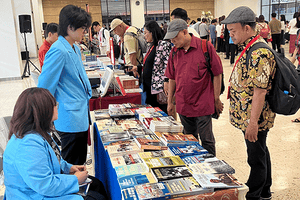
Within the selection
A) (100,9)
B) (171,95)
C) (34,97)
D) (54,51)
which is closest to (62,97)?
(54,51)

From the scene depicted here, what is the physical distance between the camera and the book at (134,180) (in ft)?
4.73

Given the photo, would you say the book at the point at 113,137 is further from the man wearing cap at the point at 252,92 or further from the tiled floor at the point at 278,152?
the tiled floor at the point at 278,152

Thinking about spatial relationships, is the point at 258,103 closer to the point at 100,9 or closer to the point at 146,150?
the point at 146,150

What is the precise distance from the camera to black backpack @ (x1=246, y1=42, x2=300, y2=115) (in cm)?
183

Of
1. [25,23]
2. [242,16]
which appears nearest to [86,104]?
[242,16]

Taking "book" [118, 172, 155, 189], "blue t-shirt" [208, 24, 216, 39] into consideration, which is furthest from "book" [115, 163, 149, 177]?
"blue t-shirt" [208, 24, 216, 39]

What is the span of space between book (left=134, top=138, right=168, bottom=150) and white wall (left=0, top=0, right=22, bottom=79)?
844cm

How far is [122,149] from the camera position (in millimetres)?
1863

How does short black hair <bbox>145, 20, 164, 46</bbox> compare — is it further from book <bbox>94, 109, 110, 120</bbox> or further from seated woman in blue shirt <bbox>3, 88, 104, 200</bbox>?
seated woman in blue shirt <bbox>3, 88, 104, 200</bbox>

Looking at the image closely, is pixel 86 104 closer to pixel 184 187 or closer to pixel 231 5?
pixel 184 187

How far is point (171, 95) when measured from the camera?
2.87 metres

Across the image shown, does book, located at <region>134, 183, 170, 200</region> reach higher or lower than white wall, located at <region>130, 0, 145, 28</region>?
lower

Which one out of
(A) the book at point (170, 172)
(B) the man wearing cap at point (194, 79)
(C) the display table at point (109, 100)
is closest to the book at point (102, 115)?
(C) the display table at point (109, 100)

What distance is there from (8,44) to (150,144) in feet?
28.5
